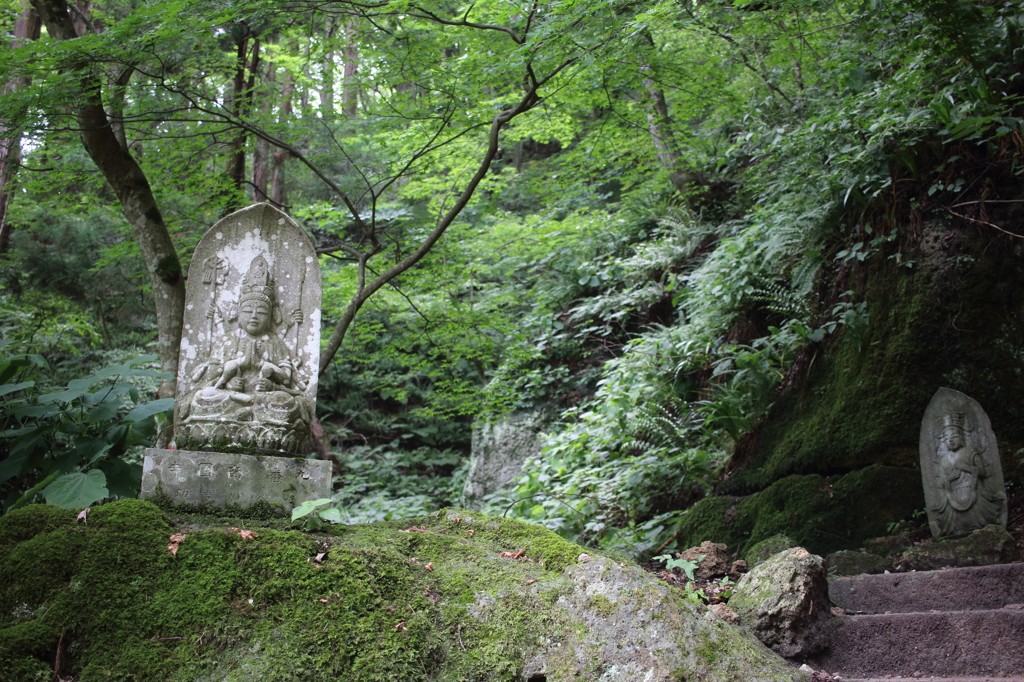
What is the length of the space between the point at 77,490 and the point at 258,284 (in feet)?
4.59

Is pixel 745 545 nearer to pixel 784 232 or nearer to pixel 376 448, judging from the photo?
pixel 784 232

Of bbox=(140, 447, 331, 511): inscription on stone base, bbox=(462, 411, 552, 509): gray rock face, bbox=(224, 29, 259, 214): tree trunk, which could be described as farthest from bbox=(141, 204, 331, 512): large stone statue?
bbox=(462, 411, 552, 509): gray rock face

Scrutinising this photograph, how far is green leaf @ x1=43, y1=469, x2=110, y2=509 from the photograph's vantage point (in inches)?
120

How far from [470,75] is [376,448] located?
24.2 feet

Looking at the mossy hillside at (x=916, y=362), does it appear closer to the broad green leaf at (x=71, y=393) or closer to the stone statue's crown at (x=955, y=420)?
the stone statue's crown at (x=955, y=420)

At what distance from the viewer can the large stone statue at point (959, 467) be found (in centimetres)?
439

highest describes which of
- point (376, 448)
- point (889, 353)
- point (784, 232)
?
point (784, 232)

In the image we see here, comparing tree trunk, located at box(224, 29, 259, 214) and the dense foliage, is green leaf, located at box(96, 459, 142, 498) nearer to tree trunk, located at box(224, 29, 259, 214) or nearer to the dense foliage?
the dense foliage

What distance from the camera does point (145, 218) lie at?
5.46 meters

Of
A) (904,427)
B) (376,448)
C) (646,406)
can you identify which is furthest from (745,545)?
(376,448)

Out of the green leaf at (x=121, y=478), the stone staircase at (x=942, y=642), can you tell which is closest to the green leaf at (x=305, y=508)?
the green leaf at (x=121, y=478)

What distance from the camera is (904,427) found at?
4969 mm

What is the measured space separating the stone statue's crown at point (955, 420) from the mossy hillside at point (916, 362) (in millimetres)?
322

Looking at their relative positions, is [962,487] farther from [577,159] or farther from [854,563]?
[577,159]
